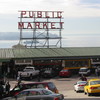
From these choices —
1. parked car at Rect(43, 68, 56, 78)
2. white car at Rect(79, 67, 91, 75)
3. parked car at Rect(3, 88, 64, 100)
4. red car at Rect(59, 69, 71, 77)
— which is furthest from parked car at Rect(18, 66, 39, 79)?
parked car at Rect(3, 88, 64, 100)

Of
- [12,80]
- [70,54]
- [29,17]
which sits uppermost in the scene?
[29,17]

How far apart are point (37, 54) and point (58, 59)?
11.1 ft

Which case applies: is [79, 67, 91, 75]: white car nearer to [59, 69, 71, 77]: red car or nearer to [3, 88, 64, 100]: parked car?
[59, 69, 71, 77]: red car

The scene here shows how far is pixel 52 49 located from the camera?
55781mm

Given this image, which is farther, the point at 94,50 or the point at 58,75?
the point at 94,50

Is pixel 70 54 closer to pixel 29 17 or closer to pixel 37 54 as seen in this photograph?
pixel 37 54

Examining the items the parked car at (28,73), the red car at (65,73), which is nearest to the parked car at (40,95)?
the parked car at (28,73)

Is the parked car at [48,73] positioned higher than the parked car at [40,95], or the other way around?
the parked car at [40,95]

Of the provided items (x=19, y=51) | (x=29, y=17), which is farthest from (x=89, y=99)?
(x=29, y=17)

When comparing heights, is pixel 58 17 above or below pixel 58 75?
above

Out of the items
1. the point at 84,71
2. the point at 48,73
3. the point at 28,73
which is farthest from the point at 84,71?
the point at 28,73

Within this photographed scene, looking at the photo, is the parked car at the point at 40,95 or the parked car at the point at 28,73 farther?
the parked car at the point at 28,73

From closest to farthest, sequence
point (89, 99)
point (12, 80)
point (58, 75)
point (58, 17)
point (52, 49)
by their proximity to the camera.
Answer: point (89, 99) → point (12, 80) → point (58, 75) → point (52, 49) → point (58, 17)

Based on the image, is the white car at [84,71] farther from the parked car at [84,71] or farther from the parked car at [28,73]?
the parked car at [28,73]
